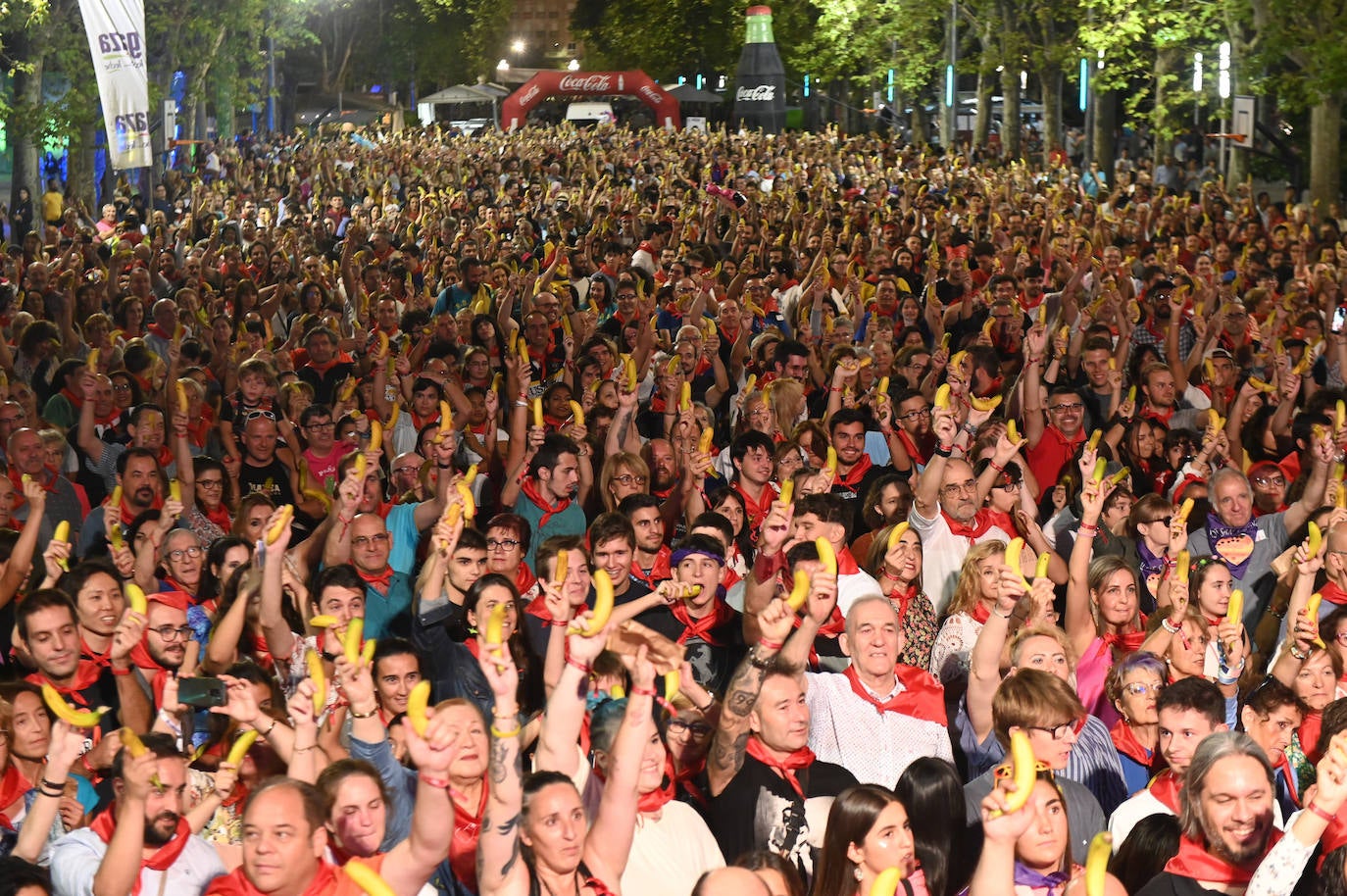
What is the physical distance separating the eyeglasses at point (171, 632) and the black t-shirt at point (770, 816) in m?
A: 2.09

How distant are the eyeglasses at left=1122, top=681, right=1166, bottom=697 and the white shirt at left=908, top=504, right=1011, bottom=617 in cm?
162

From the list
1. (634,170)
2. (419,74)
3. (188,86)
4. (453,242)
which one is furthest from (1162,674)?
(419,74)

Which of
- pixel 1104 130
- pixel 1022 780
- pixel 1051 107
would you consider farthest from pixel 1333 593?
pixel 1051 107

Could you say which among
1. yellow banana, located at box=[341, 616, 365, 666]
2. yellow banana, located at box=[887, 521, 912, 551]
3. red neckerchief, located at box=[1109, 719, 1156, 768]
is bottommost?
red neckerchief, located at box=[1109, 719, 1156, 768]

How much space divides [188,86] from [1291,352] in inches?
1103

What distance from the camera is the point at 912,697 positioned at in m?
5.88

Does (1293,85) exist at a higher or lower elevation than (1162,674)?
higher

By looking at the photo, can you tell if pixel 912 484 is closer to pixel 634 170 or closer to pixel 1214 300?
pixel 1214 300

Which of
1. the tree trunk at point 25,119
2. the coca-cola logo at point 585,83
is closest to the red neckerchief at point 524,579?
the tree trunk at point 25,119

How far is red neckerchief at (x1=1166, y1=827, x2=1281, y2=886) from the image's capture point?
4.74 metres

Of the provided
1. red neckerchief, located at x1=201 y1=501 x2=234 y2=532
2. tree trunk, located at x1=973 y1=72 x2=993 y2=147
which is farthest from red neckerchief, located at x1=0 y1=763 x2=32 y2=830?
tree trunk, located at x1=973 y1=72 x2=993 y2=147

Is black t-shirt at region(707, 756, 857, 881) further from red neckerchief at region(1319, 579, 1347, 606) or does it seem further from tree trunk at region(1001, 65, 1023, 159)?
tree trunk at region(1001, 65, 1023, 159)

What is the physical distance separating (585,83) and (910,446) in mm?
43407

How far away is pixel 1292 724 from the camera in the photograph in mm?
5766
